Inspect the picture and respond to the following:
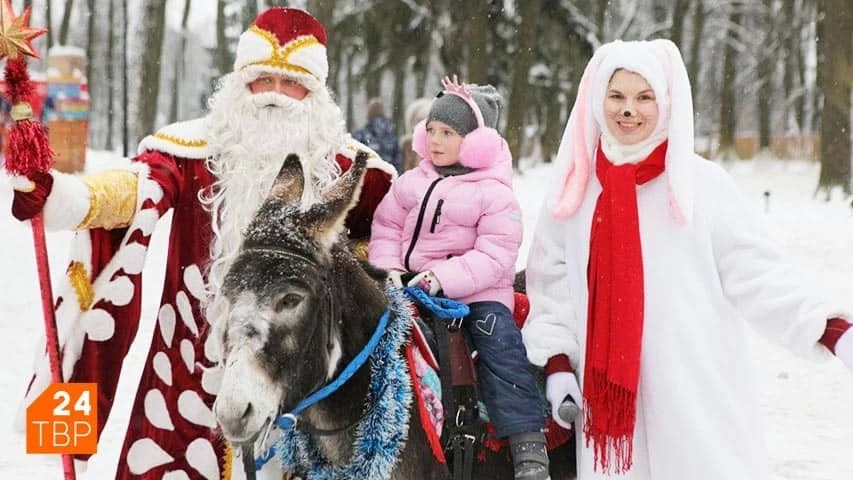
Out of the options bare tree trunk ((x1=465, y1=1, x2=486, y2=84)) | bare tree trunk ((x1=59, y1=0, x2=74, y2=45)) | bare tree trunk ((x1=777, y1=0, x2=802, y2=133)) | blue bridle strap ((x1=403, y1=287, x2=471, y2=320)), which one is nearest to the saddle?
blue bridle strap ((x1=403, y1=287, x2=471, y2=320))

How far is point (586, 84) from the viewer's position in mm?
3447

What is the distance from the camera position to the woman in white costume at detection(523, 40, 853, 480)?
3184mm

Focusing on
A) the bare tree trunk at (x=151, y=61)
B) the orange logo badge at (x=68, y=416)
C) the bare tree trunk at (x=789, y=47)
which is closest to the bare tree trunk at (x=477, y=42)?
the bare tree trunk at (x=151, y=61)

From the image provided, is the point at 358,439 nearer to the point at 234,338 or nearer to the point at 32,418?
the point at 234,338

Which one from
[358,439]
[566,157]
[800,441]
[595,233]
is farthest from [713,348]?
[800,441]

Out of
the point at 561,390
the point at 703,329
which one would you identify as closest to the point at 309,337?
the point at 561,390

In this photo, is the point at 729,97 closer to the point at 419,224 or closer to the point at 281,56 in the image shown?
the point at 281,56

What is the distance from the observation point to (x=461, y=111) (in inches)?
155

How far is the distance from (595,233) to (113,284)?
195 cm

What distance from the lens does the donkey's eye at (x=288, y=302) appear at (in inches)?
110

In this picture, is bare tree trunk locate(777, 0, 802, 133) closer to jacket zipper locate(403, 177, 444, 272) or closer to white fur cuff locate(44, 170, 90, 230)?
jacket zipper locate(403, 177, 444, 272)

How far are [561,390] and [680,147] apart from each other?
→ 2.99ft

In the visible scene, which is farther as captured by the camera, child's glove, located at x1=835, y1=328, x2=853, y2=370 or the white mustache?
the white mustache

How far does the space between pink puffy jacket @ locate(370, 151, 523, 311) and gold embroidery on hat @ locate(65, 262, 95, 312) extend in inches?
45.1
